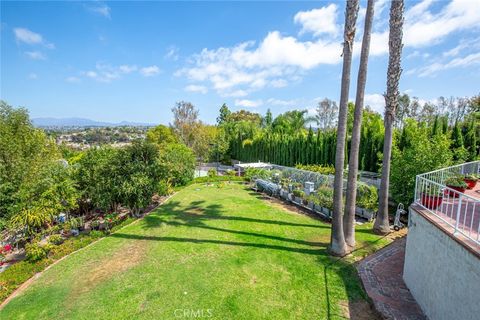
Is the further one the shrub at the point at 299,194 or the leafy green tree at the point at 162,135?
the leafy green tree at the point at 162,135

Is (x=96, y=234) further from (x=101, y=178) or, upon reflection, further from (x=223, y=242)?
(x=223, y=242)

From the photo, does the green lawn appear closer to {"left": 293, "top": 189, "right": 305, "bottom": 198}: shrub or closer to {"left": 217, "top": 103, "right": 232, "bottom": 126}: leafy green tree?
{"left": 293, "top": 189, "right": 305, "bottom": 198}: shrub

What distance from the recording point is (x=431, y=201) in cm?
623

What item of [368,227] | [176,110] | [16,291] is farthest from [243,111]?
[16,291]

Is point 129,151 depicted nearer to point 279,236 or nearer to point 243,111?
point 279,236

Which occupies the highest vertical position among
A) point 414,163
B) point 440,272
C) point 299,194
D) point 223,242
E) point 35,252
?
point 414,163

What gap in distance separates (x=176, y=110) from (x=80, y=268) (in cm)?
2967

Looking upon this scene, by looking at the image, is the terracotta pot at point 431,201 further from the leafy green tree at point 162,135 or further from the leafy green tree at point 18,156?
the leafy green tree at point 162,135

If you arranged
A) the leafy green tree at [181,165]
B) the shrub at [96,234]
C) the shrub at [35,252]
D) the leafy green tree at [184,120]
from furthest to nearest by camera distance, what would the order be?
1. the leafy green tree at [184,120]
2. the leafy green tree at [181,165]
3. the shrub at [96,234]
4. the shrub at [35,252]

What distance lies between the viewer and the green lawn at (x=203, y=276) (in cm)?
575

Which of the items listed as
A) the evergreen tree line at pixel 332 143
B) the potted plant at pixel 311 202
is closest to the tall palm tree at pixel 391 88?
the potted plant at pixel 311 202

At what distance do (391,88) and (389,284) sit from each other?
7187mm

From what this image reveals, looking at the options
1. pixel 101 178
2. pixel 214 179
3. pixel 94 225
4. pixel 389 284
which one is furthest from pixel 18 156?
pixel 389 284

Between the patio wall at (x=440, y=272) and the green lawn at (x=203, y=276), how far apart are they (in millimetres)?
1438
